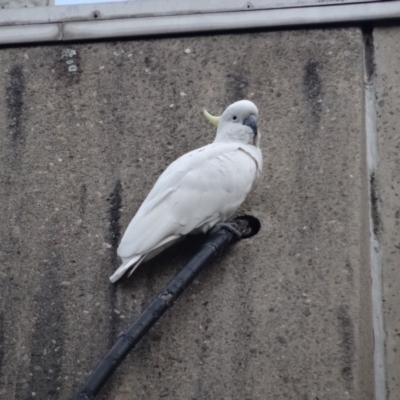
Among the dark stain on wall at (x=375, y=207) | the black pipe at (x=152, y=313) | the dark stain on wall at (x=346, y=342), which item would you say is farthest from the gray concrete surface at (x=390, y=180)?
the black pipe at (x=152, y=313)

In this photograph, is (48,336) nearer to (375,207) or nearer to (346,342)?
(346,342)

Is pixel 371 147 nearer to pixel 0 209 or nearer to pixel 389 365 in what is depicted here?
pixel 389 365

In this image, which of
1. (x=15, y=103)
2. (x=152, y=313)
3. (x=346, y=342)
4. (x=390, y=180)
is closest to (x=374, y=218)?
(x=390, y=180)

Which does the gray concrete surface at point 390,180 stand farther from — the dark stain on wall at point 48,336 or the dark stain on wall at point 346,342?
the dark stain on wall at point 48,336

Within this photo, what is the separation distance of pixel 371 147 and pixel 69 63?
1.32 meters

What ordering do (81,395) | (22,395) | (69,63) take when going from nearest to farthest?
(81,395)
(22,395)
(69,63)

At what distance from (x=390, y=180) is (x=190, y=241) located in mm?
818

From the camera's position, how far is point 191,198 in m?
3.02

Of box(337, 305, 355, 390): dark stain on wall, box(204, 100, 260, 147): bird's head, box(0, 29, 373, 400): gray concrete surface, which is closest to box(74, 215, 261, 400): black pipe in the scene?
box(0, 29, 373, 400): gray concrete surface

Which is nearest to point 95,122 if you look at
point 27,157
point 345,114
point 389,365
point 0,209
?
point 27,157

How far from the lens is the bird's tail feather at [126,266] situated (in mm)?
2986

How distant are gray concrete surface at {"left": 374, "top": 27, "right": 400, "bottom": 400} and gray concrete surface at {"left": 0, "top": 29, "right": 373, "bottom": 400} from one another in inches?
3.2

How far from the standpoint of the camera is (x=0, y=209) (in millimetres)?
3328

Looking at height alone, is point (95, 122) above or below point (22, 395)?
above
